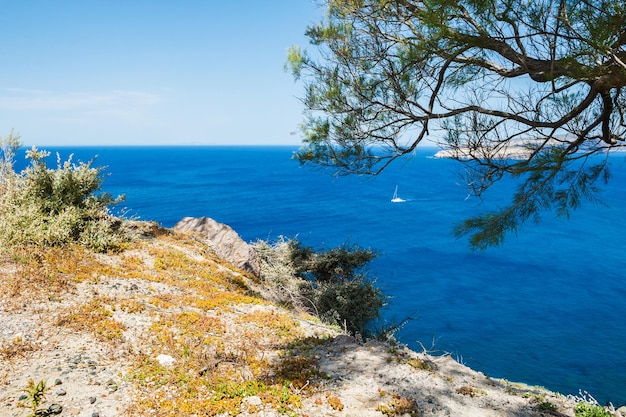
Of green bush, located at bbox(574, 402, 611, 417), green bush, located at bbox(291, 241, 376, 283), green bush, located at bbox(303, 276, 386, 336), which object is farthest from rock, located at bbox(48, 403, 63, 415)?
green bush, located at bbox(291, 241, 376, 283)

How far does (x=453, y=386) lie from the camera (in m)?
5.41

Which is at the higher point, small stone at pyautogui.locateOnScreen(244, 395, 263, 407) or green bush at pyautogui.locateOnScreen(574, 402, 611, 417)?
small stone at pyautogui.locateOnScreen(244, 395, 263, 407)

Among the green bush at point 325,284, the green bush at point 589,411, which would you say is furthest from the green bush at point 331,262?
Result: the green bush at point 589,411

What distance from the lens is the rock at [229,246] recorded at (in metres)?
13.3

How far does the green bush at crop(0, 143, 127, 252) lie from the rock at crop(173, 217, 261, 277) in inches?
150

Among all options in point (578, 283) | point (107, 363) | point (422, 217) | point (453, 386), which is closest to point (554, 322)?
point (578, 283)

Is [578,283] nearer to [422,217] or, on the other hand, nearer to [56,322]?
[422,217]

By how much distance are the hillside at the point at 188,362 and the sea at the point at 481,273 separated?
56.5 inches

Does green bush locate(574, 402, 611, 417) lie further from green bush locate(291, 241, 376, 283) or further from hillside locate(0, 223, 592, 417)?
green bush locate(291, 241, 376, 283)

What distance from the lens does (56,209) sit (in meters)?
9.64

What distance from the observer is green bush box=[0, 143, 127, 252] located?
8.70m

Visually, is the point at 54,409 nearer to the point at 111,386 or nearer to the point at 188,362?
the point at 111,386

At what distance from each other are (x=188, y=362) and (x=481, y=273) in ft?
94.1

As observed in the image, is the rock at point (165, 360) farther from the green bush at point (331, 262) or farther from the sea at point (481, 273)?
the green bush at point (331, 262)
